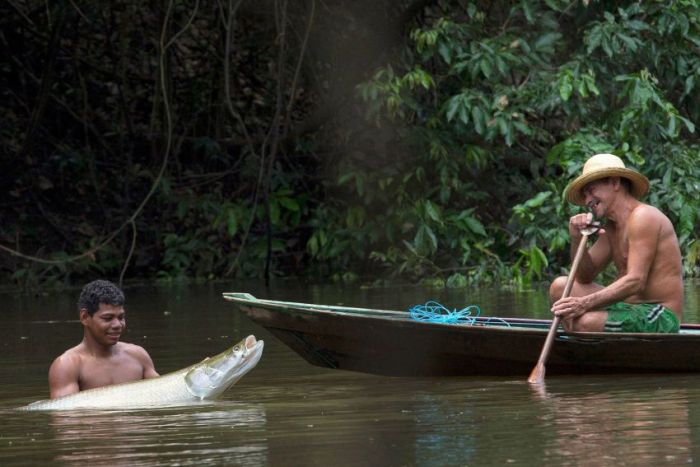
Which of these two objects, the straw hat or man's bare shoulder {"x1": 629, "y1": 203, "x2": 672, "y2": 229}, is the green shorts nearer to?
man's bare shoulder {"x1": 629, "y1": 203, "x2": 672, "y2": 229}

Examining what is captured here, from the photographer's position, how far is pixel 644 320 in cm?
713

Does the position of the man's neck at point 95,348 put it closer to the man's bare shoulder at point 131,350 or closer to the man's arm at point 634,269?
the man's bare shoulder at point 131,350

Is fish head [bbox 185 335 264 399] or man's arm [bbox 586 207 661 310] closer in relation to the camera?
fish head [bbox 185 335 264 399]

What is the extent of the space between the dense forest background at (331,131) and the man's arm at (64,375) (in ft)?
23.0

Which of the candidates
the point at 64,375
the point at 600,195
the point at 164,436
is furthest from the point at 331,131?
the point at 164,436

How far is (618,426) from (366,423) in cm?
93

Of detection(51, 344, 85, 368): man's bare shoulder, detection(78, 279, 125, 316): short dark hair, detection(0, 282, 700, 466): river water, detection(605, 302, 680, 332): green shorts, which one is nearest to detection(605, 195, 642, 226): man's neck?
detection(605, 302, 680, 332): green shorts

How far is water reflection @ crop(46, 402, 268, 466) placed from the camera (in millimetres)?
4922

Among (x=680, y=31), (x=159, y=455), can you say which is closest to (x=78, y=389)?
(x=159, y=455)

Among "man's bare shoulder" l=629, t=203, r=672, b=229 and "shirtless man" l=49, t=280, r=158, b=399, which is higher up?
"man's bare shoulder" l=629, t=203, r=672, b=229

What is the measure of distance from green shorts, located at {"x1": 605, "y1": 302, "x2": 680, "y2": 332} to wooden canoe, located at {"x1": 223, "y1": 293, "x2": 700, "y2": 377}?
126 millimetres

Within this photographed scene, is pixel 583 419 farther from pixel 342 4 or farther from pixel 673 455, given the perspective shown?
pixel 342 4

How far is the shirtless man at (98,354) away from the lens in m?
6.05

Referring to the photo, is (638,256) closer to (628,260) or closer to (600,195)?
(628,260)
